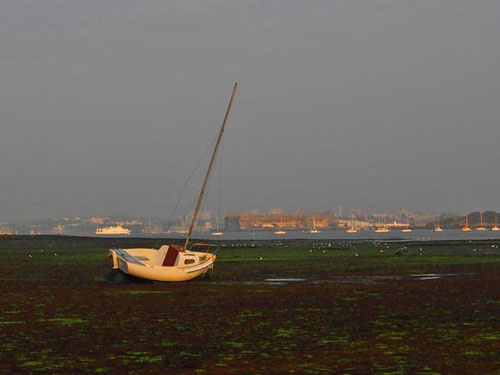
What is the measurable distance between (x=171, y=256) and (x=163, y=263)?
770 millimetres

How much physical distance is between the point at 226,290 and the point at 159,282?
686cm

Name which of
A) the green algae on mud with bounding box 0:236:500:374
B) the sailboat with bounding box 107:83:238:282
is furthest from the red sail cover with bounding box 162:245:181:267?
the green algae on mud with bounding box 0:236:500:374

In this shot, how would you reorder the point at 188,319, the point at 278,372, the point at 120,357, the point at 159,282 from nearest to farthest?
the point at 278,372, the point at 120,357, the point at 188,319, the point at 159,282

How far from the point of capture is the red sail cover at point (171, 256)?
1810 inches

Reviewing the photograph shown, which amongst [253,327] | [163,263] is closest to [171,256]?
[163,263]

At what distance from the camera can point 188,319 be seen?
1059 inches

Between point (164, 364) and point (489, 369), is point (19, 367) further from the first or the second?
point (489, 369)

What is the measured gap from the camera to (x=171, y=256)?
46.2 meters

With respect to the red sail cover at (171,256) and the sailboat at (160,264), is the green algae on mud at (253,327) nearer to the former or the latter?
the sailboat at (160,264)

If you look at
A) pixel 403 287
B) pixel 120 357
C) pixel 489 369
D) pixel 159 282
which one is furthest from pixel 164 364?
pixel 159 282

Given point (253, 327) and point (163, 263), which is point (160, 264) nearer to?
point (163, 263)

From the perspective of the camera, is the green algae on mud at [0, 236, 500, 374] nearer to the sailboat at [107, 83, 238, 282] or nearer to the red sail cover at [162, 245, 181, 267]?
the sailboat at [107, 83, 238, 282]

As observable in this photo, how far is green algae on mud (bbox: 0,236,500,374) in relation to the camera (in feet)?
60.7

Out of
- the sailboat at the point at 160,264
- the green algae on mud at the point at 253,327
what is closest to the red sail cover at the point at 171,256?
the sailboat at the point at 160,264
